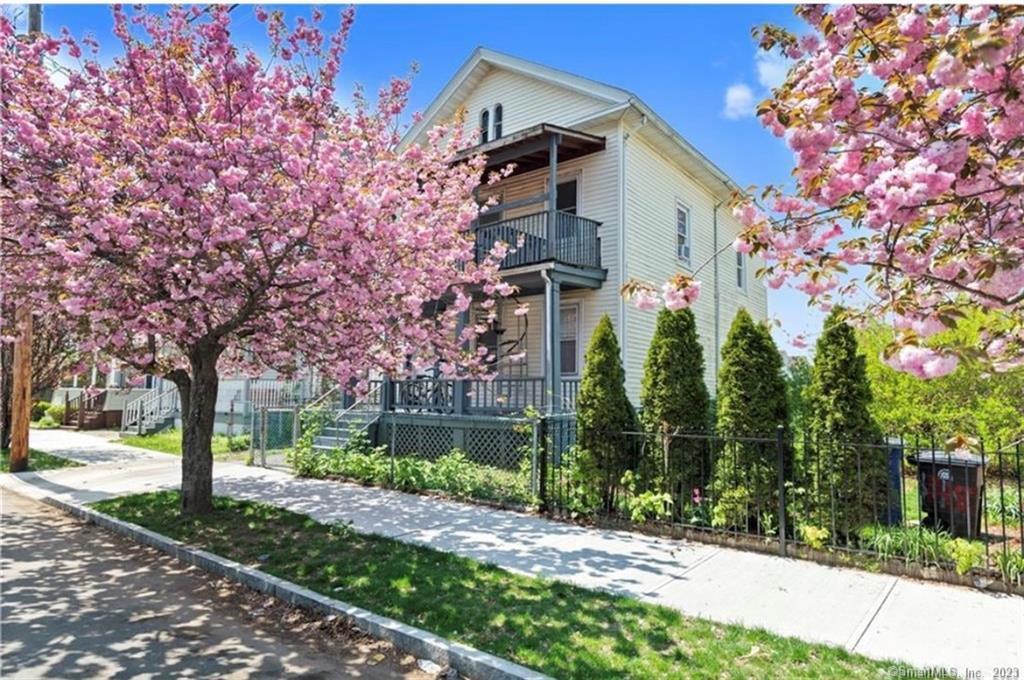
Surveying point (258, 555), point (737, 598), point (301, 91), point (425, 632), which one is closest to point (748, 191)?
point (737, 598)

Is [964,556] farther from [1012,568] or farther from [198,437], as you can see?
[198,437]

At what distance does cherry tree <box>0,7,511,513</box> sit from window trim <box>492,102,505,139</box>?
909 cm

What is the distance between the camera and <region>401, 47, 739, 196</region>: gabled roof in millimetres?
13639

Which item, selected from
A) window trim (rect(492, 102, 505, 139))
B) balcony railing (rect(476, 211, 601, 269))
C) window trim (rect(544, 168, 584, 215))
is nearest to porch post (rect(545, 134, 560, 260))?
balcony railing (rect(476, 211, 601, 269))

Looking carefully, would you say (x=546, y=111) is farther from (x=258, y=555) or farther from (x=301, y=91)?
(x=258, y=555)

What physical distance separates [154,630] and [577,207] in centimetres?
1197

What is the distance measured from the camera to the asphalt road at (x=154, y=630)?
3826 millimetres

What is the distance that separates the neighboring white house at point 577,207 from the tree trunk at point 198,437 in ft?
18.5

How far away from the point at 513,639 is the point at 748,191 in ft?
11.5

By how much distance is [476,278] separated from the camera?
359 inches

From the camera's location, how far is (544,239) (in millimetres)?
13008

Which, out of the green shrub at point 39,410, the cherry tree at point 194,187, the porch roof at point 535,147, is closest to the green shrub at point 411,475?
the cherry tree at point 194,187

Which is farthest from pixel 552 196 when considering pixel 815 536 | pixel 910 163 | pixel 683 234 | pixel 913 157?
pixel 910 163

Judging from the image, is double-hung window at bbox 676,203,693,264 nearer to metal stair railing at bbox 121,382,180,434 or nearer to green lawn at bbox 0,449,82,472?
green lawn at bbox 0,449,82,472
